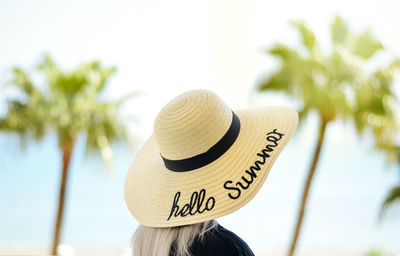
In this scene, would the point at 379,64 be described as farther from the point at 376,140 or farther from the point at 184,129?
the point at 184,129

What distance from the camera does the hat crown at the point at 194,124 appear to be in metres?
1.39

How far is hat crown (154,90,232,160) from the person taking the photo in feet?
4.57

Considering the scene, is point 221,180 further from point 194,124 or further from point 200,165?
point 194,124

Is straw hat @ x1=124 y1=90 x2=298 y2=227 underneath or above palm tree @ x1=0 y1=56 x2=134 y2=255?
above

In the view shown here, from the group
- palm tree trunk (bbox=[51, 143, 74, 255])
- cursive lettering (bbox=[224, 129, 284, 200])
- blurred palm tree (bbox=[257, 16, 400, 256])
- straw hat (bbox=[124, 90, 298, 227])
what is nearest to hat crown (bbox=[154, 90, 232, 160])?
straw hat (bbox=[124, 90, 298, 227])

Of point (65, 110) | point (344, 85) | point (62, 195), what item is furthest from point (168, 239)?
point (62, 195)

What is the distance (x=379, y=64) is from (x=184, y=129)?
6139 mm

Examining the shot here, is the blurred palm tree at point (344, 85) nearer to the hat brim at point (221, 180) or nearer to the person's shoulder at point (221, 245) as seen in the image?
the hat brim at point (221, 180)

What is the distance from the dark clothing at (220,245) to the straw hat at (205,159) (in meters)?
0.05

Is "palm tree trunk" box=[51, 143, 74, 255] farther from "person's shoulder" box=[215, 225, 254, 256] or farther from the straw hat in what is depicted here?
"person's shoulder" box=[215, 225, 254, 256]

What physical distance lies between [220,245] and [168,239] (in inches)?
6.7

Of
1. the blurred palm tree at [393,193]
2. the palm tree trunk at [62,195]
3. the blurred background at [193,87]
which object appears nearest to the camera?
the blurred palm tree at [393,193]

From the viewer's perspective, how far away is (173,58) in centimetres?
5903

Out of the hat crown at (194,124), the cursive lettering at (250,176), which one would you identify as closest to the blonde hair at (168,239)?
the cursive lettering at (250,176)
